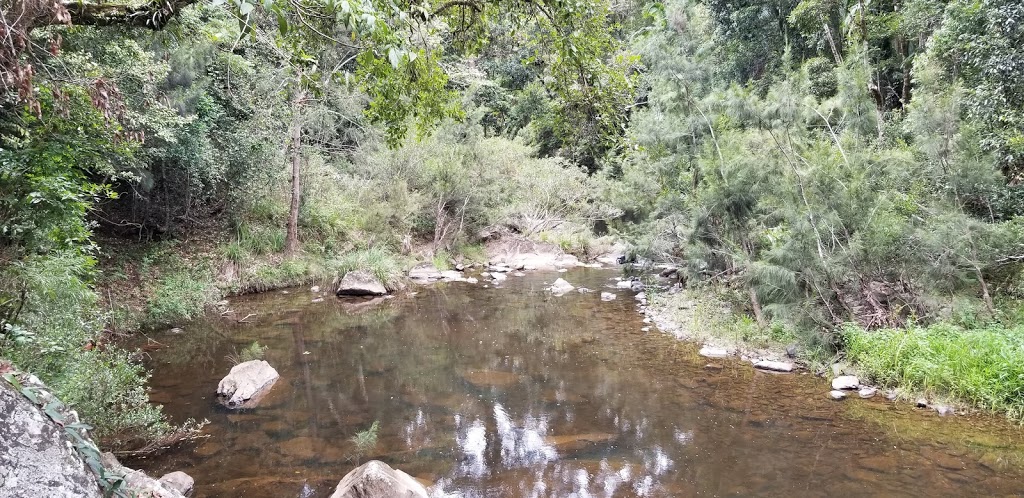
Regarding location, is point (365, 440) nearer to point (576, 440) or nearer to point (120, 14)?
point (576, 440)

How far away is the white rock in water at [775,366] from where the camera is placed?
26.9ft

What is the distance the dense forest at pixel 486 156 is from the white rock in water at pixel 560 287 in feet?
7.85

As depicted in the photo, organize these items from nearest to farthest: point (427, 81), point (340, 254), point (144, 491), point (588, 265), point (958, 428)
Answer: point (144, 491) → point (427, 81) → point (958, 428) → point (340, 254) → point (588, 265)

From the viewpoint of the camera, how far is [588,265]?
2092cm

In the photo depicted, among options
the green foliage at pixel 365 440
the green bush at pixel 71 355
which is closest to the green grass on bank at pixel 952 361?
the green foliage at pixel 365 440

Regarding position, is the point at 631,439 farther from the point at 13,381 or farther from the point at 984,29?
the point at 984,29

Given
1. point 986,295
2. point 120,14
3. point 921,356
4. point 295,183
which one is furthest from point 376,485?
point 295,183

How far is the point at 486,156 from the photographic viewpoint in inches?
809

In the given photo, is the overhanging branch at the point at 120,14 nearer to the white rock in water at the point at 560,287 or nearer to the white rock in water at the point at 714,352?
the white rock in water at the point at 714,352

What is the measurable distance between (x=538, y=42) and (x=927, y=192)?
7602 mm

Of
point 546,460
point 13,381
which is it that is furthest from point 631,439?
point 13,381

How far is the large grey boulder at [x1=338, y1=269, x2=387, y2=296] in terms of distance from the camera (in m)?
14.5

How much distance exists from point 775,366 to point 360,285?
33.9 ft

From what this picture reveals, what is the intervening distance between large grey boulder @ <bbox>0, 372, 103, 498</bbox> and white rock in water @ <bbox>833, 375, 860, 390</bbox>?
8.10 metres
